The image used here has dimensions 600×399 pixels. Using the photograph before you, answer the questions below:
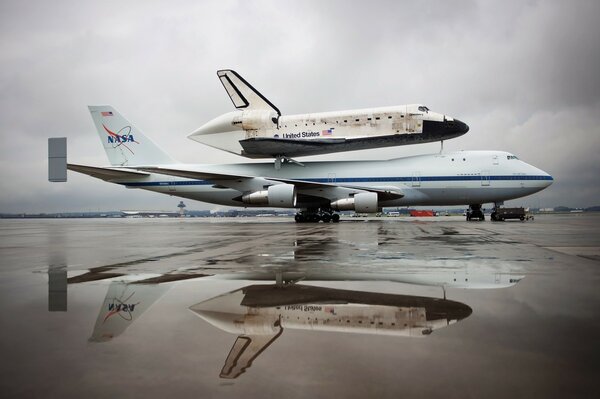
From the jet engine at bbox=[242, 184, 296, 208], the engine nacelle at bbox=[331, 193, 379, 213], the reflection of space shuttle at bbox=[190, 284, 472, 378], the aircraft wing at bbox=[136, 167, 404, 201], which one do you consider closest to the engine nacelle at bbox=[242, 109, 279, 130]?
the aircraft wing at bbox=[136, 167, 404, 201]

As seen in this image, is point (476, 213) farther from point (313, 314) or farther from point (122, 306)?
point (122, 306)

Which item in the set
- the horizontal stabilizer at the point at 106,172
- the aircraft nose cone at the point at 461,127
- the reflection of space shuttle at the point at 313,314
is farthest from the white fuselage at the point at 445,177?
the reflection of space shuttle at the point at 313,314

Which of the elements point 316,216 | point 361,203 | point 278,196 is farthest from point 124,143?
point 361,203

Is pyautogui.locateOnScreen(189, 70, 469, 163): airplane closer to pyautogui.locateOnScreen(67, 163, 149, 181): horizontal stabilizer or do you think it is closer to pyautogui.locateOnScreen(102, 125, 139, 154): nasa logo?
pyautogui.locateOnScreen(102, 125, 139, 154): nasa logo

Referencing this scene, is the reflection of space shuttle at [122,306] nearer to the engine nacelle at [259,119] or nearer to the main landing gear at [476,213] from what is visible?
the engine nacelle at [259,119]

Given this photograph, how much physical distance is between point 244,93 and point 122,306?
1072 inches

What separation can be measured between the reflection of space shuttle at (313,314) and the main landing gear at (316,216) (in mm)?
22557

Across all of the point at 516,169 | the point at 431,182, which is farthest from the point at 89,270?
the point at 516,169

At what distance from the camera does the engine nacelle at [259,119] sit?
1115 inches

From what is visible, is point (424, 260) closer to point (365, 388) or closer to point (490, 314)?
point (490, 314)

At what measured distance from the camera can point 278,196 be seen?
2419cm

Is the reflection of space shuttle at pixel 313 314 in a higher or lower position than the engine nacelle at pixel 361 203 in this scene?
lower

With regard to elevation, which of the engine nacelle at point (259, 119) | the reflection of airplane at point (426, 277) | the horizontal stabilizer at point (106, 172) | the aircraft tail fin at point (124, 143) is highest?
the engine nacelle at point (259, 119)

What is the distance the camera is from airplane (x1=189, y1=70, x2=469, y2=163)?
25.9m
